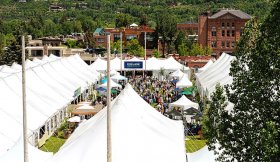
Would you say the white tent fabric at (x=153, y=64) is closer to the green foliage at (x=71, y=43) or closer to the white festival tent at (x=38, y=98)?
the white festival tent at (x=38, y=98)

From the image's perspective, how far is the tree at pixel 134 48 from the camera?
7444 cm

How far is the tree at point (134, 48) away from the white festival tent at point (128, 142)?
56.8 metres

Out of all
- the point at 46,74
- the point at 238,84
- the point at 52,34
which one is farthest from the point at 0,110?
the point at 52,34

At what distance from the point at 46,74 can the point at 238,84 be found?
21.9 meters

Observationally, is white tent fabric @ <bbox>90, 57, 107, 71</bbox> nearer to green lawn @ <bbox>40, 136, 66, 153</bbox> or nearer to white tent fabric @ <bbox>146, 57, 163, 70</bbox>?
white tent fabric @ <bbox>146, 57, 163, 70</bbox>

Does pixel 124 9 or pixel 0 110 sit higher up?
pixel 124 9

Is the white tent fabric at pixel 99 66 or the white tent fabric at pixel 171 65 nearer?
the white tent fabric at pixel 99 66

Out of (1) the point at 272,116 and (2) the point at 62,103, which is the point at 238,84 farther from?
(2) the point at 62,103

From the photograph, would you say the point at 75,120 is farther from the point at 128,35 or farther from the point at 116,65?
the point at 128,35

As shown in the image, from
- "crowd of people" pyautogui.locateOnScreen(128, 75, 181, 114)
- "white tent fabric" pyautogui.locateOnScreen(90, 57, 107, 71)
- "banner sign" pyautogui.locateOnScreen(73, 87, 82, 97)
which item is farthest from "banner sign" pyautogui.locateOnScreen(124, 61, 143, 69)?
"banner sign" pyautogui.locateOnScreen(73, 87, 82, 97)

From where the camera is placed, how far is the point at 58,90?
92.9 feet

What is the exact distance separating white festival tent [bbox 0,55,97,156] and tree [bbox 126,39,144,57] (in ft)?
125

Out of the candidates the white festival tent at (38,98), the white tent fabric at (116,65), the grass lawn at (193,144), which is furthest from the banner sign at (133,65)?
the grass lawn at (193,144)

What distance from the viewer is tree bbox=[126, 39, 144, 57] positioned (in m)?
74.4
